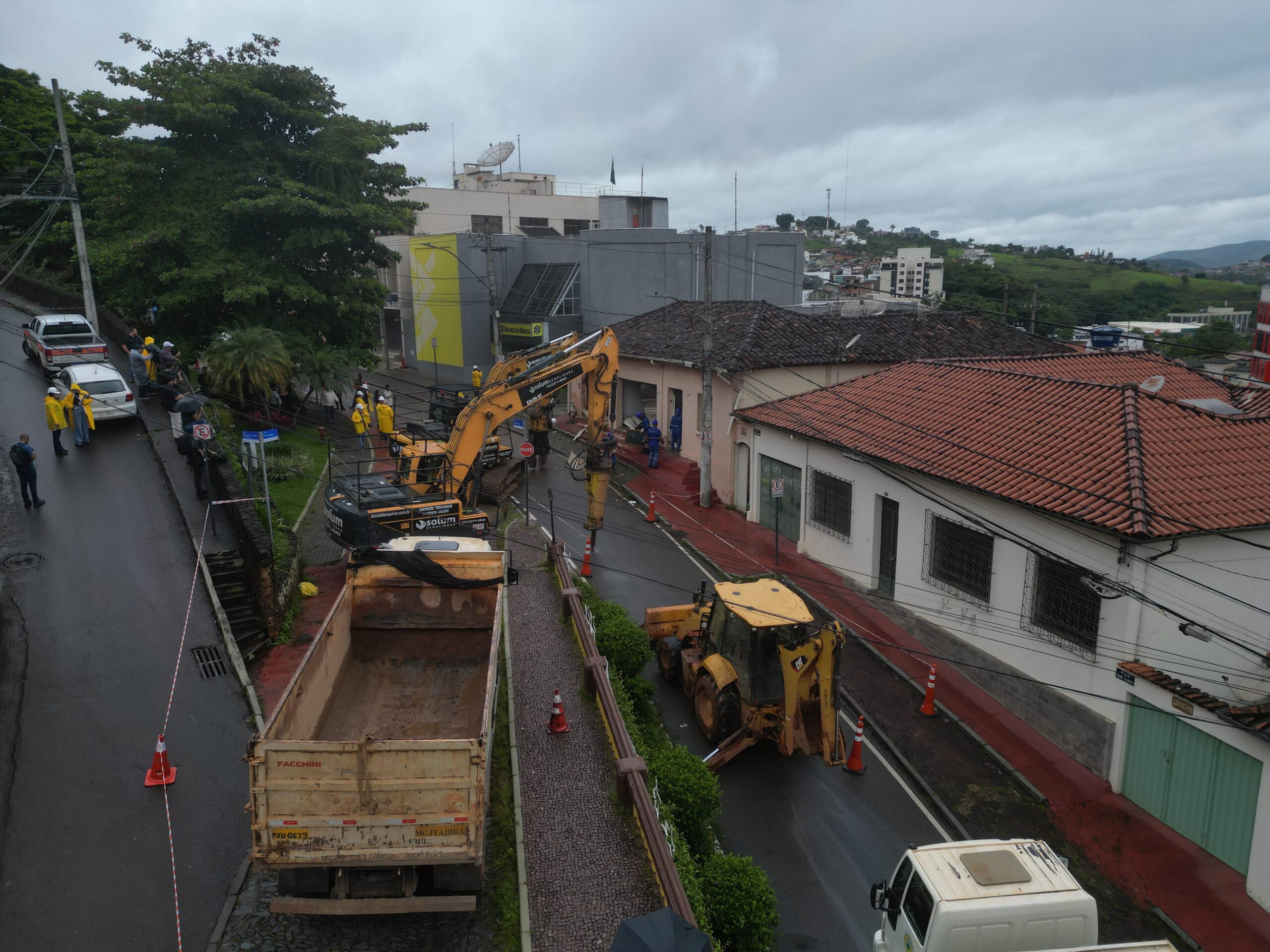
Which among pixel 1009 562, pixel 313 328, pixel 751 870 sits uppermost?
pixel 313 328

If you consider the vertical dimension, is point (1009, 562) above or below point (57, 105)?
below

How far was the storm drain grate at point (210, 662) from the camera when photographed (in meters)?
13.9

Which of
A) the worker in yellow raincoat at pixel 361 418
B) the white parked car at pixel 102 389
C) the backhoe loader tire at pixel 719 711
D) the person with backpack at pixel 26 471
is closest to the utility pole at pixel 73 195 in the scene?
the white parked car at pixel 102 389

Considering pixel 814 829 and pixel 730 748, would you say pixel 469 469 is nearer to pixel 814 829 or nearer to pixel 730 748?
pixel 730 748

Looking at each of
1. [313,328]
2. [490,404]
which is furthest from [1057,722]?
[313,328]

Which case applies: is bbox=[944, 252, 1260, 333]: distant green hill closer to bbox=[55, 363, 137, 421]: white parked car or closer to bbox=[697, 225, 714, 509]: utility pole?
bbox=[697, 225, 714, 509]: utility pole

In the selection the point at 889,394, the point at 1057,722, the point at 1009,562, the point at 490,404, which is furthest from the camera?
the point at 889,394

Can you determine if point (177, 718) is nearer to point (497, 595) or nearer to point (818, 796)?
point (497, 595)

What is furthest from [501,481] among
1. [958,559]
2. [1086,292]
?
[1086,292]

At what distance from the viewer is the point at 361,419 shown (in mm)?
28656

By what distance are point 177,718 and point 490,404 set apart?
9.41 metres

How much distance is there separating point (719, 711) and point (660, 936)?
21.3ft

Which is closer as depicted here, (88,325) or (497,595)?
(497,595)

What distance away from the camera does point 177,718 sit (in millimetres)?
12641
